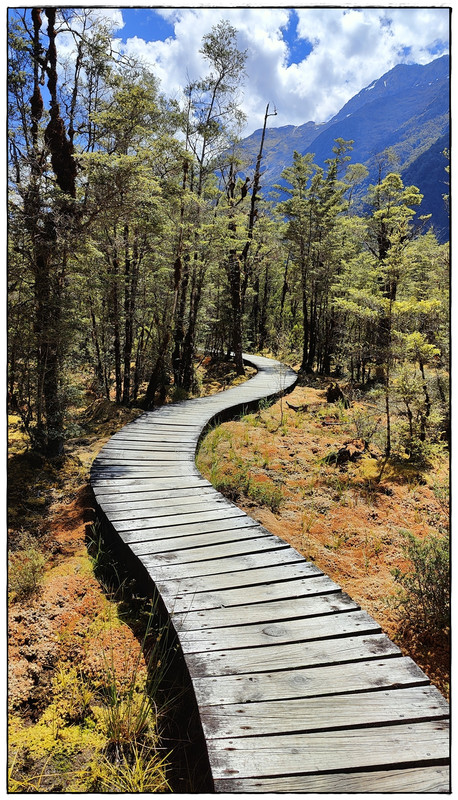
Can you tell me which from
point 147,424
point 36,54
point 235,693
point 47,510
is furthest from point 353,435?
point 36,54

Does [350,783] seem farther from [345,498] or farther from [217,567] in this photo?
[345,498]

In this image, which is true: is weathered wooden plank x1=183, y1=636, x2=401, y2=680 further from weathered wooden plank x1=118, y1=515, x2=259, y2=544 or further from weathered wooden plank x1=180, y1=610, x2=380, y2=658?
weathered wooden plank x1=118, y1=515, x2=259, y2=544

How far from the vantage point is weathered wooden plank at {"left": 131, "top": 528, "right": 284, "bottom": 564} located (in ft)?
10.5

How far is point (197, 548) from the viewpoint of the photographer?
11.0ft

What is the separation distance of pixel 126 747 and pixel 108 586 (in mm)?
1597

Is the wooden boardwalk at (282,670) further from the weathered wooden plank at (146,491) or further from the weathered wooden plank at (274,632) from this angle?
the weathered wooden plank at (146,491)

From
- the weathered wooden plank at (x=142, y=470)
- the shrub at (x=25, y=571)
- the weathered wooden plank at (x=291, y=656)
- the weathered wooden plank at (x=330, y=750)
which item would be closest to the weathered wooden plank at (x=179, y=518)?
the shrub at (x=25, y=571)

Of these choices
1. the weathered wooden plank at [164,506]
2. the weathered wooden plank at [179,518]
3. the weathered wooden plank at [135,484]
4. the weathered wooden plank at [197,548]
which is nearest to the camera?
the weathered wooden plank at [197,548]

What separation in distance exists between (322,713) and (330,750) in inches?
6.9

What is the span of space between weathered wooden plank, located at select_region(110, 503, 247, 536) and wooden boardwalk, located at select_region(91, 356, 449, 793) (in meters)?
0.02

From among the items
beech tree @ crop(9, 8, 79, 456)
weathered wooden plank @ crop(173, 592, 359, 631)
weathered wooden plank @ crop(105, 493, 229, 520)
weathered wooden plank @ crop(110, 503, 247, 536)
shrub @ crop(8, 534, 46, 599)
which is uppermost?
beech tree @ crop(9, 8, 79, 456)

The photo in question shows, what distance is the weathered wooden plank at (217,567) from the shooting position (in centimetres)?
291

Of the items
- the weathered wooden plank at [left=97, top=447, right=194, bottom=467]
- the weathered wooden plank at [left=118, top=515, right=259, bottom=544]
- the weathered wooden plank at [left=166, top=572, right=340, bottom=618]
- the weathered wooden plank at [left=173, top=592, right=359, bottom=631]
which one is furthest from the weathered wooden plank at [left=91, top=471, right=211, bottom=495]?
the weathered wooden plank at [left=173, top=592, right=359, bottom=631]

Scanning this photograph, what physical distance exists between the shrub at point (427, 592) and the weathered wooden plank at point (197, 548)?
114cm
